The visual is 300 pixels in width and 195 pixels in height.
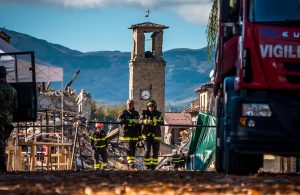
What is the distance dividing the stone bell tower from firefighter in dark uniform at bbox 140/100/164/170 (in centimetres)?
11443

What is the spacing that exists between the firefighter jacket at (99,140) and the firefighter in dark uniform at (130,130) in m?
3.37

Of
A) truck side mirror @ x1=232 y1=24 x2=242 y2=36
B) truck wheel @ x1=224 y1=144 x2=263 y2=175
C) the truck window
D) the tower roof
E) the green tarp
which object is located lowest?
the green tarp

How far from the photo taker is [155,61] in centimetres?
14550

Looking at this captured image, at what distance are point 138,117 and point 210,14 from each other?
3275mm

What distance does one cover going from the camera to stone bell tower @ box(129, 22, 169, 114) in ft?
470

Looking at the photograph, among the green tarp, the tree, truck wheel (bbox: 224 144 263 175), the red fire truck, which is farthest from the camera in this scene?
the green tarp

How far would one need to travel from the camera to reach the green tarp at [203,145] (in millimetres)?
33875

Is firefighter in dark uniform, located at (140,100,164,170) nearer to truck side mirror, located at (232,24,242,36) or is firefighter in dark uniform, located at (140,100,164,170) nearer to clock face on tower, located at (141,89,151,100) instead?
truck side mirror, located at (232,24,242,36)

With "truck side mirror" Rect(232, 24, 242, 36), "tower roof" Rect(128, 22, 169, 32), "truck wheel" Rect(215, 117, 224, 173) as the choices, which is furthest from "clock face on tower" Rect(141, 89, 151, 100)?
"truck side mirror" Rect(232, 24, 242, 36)

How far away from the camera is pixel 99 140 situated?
32.2 meters

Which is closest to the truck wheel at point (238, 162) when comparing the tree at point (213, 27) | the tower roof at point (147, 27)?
the tree at point (213, 27)

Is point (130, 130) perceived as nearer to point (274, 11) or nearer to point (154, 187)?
point (274, 11)

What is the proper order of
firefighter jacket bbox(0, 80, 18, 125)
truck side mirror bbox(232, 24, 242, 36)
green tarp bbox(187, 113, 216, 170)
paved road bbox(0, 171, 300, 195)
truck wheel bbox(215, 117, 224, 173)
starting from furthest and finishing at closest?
green tarp bbox(187, 113, 216, 170)
firefighter jacket bbox(0, 80, 18, 125)
truck wheel bbox(215, 117, 224, 173)
truck side mirror bbox(232, 24, 242, 36)
paved road bbox(0, 171, 300, 195)

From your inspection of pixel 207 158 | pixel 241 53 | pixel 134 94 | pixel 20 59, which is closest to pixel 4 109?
pixel 241 53
